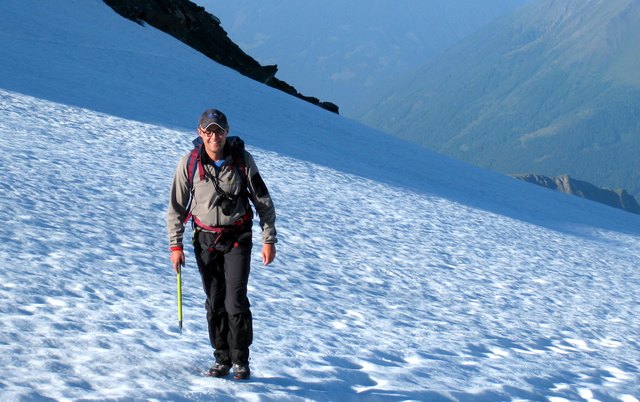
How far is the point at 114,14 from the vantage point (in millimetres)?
34781

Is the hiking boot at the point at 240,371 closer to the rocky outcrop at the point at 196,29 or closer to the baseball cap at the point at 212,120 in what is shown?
the baseball cap at the point at 212,120

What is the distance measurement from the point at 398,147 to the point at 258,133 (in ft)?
20.3

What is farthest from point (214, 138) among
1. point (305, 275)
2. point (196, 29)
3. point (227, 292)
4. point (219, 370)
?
point (196, 29)

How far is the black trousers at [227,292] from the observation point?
6070 millimetres

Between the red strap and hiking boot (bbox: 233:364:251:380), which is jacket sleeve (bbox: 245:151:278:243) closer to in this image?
the red strap

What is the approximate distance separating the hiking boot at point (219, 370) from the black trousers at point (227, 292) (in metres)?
0.03

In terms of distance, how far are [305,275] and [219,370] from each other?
167 inches

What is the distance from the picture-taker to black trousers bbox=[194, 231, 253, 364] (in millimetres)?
6070

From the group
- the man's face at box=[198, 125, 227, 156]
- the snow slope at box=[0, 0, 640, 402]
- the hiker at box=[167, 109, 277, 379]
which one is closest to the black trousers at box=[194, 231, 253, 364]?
the hiker at box=[167, 109, 277, 379]

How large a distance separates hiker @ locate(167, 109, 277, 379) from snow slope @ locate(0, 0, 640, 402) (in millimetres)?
498

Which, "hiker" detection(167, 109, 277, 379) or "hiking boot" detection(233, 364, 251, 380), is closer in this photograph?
"hiker" detection(167, 109, 277, 379)

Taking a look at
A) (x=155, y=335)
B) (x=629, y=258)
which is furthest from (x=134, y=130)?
(x=155, y=335)

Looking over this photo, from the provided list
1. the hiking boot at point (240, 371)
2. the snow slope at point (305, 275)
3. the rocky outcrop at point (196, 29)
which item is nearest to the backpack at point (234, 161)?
the hiking boot at point (240, 371)

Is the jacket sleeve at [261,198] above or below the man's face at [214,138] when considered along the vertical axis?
below
